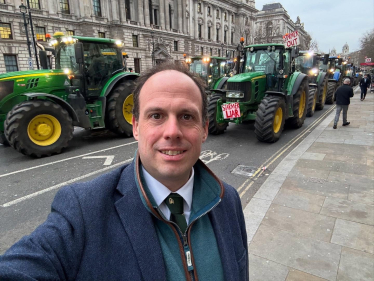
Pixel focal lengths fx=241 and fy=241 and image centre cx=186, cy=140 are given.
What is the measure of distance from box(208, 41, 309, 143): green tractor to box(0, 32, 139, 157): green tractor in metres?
3.31

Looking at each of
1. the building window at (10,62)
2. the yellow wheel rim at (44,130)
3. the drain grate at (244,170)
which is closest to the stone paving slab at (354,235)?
the drain grate at (244,170)

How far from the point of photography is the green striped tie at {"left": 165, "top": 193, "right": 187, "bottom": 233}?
1148 mm

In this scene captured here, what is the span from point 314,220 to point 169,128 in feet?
10.8

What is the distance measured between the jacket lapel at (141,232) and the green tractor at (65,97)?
20.2ft

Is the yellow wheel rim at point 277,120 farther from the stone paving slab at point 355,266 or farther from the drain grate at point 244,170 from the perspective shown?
the stone paving slab at point 355,266

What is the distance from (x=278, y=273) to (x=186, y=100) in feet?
7.69

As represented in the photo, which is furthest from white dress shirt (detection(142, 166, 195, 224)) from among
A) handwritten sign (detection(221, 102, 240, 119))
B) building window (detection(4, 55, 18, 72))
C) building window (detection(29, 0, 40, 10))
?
building window (detection(29, 0, 40, 10))

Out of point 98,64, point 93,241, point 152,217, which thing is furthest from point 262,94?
point 93,241

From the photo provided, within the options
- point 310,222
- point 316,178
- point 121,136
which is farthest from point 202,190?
point 121,136

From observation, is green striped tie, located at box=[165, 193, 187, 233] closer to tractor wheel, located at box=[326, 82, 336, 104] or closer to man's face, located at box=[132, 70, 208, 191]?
man's face, located at box=[132, 70, 208, 191]

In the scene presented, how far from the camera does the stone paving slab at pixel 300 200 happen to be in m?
3.84

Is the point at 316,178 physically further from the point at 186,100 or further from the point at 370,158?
the point at 186,100

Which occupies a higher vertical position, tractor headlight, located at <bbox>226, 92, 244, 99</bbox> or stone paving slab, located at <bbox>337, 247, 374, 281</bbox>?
tractor headlight, located at <bbox>226, 92, 244, 99</bbox>

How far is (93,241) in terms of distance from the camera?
3.10 ft
